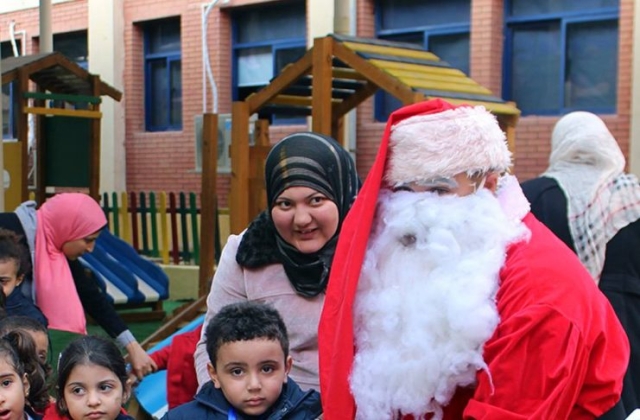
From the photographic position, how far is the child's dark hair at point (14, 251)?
4.03 metres

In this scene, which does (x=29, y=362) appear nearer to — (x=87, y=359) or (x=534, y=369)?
(x=87, y=359)

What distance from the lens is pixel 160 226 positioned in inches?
490

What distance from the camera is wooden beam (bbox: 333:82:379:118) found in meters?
7.83

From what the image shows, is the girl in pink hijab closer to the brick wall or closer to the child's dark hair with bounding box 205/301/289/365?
the child's dark hair with bounding box 205/301/289/365

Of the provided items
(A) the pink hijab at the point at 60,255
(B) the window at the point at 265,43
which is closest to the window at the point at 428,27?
(B) the window at the point at 265,43

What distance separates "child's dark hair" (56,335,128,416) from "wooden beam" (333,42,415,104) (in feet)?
11.8

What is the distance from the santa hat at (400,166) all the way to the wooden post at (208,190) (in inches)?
223

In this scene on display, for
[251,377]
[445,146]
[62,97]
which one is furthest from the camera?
[62,97]

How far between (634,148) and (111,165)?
8.41m

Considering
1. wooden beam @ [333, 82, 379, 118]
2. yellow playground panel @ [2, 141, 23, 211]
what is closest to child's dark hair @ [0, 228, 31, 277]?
wooden beam @ [333, 82, 379, 118]

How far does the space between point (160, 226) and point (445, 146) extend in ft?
35.0

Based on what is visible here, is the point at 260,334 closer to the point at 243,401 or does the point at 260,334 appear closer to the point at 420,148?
the point at 243,401

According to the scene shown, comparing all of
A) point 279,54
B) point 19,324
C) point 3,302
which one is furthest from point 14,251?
point 279,54

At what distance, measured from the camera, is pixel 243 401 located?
8.61 ft
